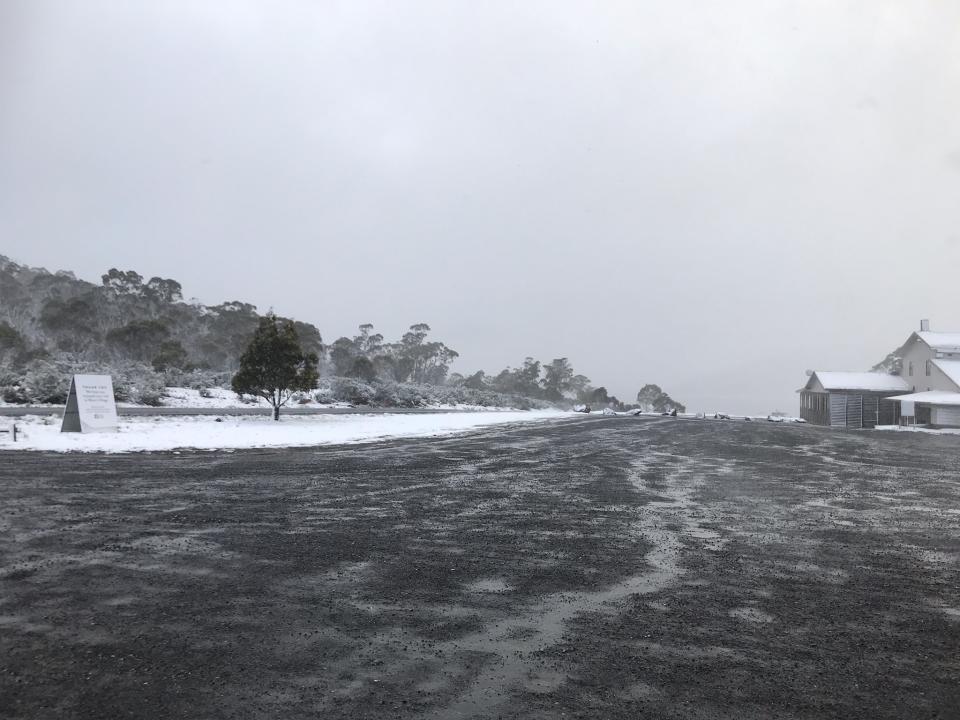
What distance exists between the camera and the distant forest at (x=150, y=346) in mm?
39969

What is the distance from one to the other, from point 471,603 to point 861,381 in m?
64.1

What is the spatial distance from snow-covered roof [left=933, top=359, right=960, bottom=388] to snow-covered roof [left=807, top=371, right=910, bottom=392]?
5863 mm

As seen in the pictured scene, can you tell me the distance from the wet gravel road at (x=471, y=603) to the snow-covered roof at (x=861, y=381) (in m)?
51.9

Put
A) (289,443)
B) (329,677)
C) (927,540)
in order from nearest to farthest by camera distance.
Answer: (329,677) → (927,540) → (289,443)

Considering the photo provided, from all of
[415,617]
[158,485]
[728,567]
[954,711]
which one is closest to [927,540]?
[728,567]

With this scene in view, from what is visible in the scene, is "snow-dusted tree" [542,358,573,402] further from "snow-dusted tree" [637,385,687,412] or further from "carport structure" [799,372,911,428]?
"carport structure" [799,372,911,428]

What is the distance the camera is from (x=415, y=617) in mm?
4961

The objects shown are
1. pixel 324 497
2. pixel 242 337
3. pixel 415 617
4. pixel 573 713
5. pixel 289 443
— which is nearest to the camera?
pixel 573 713

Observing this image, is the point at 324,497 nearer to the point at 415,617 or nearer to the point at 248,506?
the point at 248,506

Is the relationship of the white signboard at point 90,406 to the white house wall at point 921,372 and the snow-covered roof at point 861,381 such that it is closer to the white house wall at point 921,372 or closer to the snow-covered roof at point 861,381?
the white house wall at point 921,372

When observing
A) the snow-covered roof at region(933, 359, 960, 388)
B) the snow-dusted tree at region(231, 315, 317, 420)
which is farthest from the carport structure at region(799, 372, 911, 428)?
the snow-dusted tree at region(231, 315, 317, 420)

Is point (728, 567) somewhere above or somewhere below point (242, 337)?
below

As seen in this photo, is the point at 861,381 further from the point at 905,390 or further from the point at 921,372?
the point at 921,372

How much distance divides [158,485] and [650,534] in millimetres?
9360
